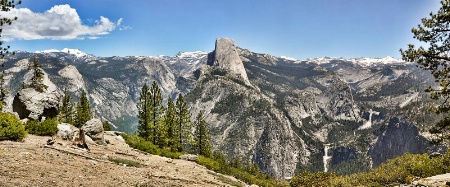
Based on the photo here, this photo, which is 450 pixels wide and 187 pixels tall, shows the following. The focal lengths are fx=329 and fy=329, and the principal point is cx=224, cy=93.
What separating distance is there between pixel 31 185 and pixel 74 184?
242 centimetres

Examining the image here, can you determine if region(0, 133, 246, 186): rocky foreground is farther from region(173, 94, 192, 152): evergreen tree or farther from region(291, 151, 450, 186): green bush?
region(291, 151, 450, 186): green bush

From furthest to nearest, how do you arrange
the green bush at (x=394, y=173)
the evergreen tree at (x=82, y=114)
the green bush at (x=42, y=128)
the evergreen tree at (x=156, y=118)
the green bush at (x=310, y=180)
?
the green bush at (x=310, y=180) < the evergreen tree at (x=82, y=114) < the evergreen tree at (x=156, y=118) < the green bush at (x=394, y=173) < the green bush at (x=42, y=128)

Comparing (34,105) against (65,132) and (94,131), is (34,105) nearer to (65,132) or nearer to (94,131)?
(94,131)

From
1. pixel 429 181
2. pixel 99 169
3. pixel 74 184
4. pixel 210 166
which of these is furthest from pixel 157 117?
pixel 429 181

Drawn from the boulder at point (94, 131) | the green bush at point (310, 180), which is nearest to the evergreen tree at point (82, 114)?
the boulder at point (94, 131)

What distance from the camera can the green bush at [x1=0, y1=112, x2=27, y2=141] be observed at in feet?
92.6

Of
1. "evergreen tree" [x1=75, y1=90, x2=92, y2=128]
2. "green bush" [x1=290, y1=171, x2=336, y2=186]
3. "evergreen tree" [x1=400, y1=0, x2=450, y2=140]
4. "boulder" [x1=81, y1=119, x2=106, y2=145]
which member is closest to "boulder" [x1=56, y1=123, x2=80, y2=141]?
"boulder" [x1=81, y1=119, x2=106, y2=145]

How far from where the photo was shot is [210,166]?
46281mm

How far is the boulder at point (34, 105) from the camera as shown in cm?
4266

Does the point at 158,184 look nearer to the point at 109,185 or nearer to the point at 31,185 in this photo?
the point at 109,185

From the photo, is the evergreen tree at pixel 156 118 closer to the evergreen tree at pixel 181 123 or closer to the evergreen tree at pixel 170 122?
the evergreen tree at pixel 170 122

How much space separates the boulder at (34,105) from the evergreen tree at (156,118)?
29.2 metres

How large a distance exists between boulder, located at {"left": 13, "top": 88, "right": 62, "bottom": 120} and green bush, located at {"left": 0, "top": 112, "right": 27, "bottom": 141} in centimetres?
1388

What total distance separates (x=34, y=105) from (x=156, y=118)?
34150mm
